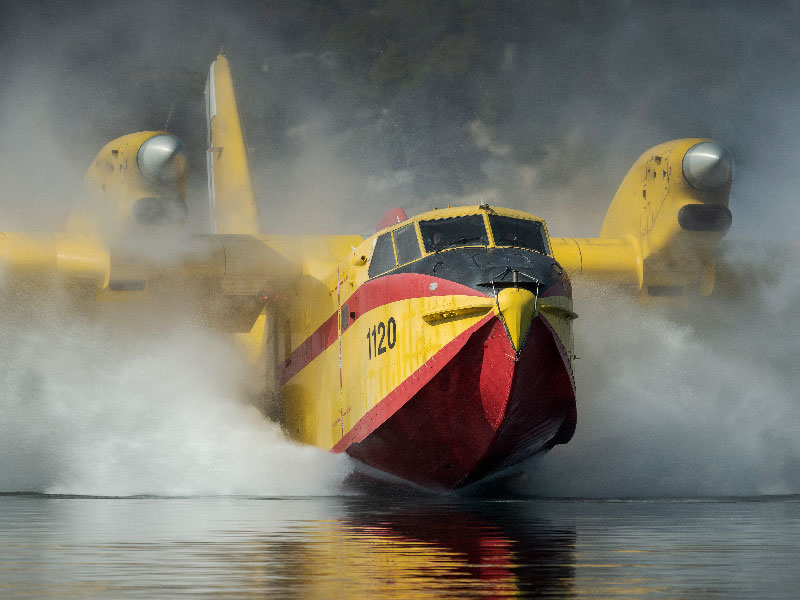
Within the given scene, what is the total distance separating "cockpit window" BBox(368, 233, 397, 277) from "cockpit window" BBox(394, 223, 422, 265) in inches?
4.0

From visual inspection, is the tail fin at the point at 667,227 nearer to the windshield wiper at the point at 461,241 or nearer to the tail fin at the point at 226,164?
the windshield wiper at the point at 461,241

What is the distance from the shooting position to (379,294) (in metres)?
12.2

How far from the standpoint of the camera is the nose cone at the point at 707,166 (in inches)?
562

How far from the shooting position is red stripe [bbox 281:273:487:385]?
11250 mm

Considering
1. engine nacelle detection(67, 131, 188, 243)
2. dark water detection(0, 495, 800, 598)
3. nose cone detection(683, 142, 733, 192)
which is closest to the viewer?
dark water detection(0, 495, 800, 598)

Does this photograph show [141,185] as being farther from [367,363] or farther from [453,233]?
[453,233]

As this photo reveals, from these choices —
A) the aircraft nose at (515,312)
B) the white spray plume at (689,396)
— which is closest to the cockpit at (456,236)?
the aircraft nose at (515,312)

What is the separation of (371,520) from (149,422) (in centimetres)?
693

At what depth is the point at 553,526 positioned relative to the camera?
8.41 metres

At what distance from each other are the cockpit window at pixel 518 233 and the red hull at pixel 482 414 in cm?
124

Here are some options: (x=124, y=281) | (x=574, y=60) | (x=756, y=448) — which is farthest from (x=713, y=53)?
(x=124, y=281)

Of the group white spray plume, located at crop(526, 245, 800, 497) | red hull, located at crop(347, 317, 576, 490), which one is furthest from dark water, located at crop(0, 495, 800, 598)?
white spray plume, located at crop(526, 245, 800, 497)

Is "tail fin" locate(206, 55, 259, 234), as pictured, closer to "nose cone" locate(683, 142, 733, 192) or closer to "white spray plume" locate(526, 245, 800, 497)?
"white spray plume" locate(526, 245, 800, 497)

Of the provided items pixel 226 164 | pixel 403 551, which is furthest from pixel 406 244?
pixel 226 164
